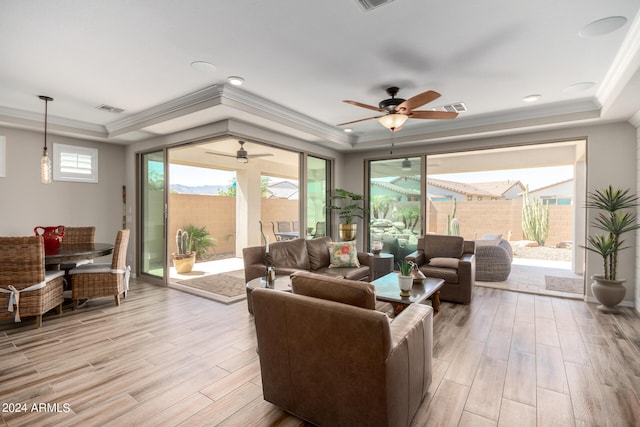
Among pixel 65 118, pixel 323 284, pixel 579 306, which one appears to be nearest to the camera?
pixel 323 284

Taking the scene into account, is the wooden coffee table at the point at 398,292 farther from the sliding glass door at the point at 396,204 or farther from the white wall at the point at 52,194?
the white wall at the point at 52,194

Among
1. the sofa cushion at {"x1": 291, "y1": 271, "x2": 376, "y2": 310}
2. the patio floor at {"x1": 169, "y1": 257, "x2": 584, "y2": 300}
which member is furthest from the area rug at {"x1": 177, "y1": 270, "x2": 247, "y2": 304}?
the sofa cushion at {"x1": 291, "y1": 271, "x2": 376, "y2": 310}

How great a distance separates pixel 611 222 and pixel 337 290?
4.28 metres

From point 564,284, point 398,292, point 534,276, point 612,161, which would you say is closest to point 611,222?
point 612,161

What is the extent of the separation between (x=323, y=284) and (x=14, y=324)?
152 inches

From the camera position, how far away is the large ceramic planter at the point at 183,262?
6473mm

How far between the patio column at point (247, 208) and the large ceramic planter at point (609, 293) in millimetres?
7071

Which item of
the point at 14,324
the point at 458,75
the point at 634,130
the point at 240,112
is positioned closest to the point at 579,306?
the point at 634,130

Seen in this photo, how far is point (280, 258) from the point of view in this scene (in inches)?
169

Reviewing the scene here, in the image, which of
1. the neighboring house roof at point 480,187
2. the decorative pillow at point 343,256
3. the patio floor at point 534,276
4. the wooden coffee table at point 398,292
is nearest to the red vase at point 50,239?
the decorative pillow at point 343,256

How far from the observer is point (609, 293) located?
3910 mm

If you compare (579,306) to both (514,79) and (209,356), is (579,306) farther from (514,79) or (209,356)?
(209,356)

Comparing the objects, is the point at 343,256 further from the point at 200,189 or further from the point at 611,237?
the point at 200,189

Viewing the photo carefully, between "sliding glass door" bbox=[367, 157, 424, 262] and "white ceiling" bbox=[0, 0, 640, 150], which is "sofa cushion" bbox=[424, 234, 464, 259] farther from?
"white ceiling" bbox=[0, 0, 640, 150]
